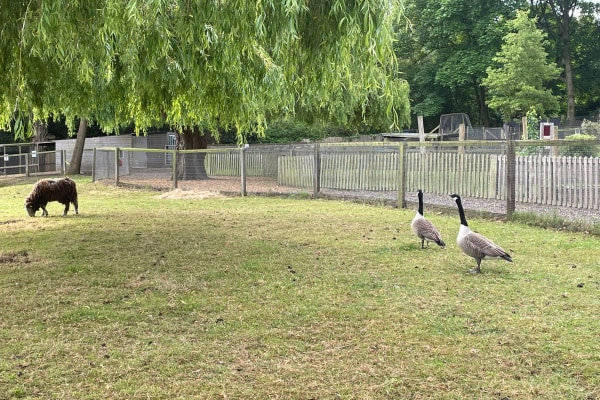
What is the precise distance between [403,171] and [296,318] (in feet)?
28.4

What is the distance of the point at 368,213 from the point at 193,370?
28.5ft

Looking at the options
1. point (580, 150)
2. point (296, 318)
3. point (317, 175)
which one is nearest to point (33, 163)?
point (317, 175)

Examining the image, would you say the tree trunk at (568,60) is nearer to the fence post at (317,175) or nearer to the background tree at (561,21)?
the background tree at (561,21)

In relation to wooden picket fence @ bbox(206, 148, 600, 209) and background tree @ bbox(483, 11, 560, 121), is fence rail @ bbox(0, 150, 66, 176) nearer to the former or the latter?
wooden picket fence @ bbox(206, 148, 600, 209)

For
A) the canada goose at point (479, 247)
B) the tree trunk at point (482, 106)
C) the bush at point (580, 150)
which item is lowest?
the canada goose at point (479, 247)

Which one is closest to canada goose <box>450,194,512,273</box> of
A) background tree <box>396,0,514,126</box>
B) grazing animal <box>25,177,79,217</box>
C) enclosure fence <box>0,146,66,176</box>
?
grazing animal <box>25,177,79,217</box>

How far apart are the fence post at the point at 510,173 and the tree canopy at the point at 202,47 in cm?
479

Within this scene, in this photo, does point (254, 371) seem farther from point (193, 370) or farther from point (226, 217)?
point (226, 217)

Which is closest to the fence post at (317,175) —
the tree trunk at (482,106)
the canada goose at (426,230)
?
the canada goose at (426,230)

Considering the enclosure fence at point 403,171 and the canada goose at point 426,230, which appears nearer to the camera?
the canada goose at point 426,230

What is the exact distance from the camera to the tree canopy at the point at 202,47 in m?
4.48

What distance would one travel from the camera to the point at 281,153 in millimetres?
17328

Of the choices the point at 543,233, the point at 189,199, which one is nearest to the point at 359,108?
the point at 189,199

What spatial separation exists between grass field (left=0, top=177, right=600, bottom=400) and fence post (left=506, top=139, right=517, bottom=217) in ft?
4.80
